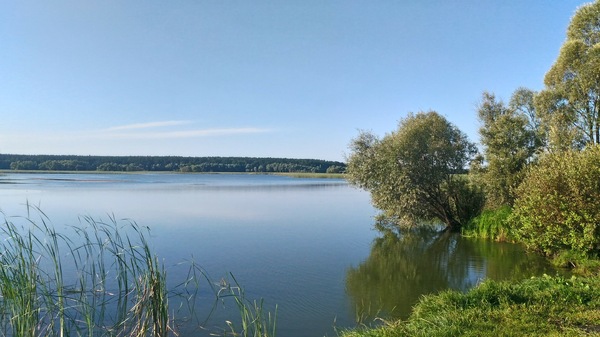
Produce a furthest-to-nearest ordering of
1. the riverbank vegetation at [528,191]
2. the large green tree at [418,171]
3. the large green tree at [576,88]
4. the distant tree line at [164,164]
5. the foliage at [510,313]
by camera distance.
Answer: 1. the distant tree line at [164,164]
2. the large green tree at [418,171]
3. the large green tree at [576,88]
4. the riverbank vegetation at [528,191]
5. the foliage at [510,313]

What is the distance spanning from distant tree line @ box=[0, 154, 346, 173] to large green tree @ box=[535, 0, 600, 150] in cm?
10768

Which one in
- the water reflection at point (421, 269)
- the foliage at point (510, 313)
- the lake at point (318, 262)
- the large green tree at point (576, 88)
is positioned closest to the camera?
the foliage at point (510, 313)

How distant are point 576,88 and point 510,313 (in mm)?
17088

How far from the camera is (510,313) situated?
24.8 ft

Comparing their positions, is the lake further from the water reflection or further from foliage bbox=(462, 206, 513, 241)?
foliage bbox=(462, 206, 513, 241)

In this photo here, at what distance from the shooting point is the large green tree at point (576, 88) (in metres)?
20.1

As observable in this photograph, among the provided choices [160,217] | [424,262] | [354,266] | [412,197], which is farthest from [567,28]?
[160,217]

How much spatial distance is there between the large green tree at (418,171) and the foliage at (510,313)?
47.8ft

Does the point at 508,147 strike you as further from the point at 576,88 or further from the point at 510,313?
the point at 510,313

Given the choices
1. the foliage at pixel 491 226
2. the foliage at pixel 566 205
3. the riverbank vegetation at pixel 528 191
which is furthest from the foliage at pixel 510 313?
the foliage at pixel 491 226

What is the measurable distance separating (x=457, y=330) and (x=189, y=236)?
15.9 metres

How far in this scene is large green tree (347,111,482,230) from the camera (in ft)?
79.8

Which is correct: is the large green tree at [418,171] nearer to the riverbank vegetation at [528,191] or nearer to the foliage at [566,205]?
the riverbank vegetation at [528,191]

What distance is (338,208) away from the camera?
122 feet
